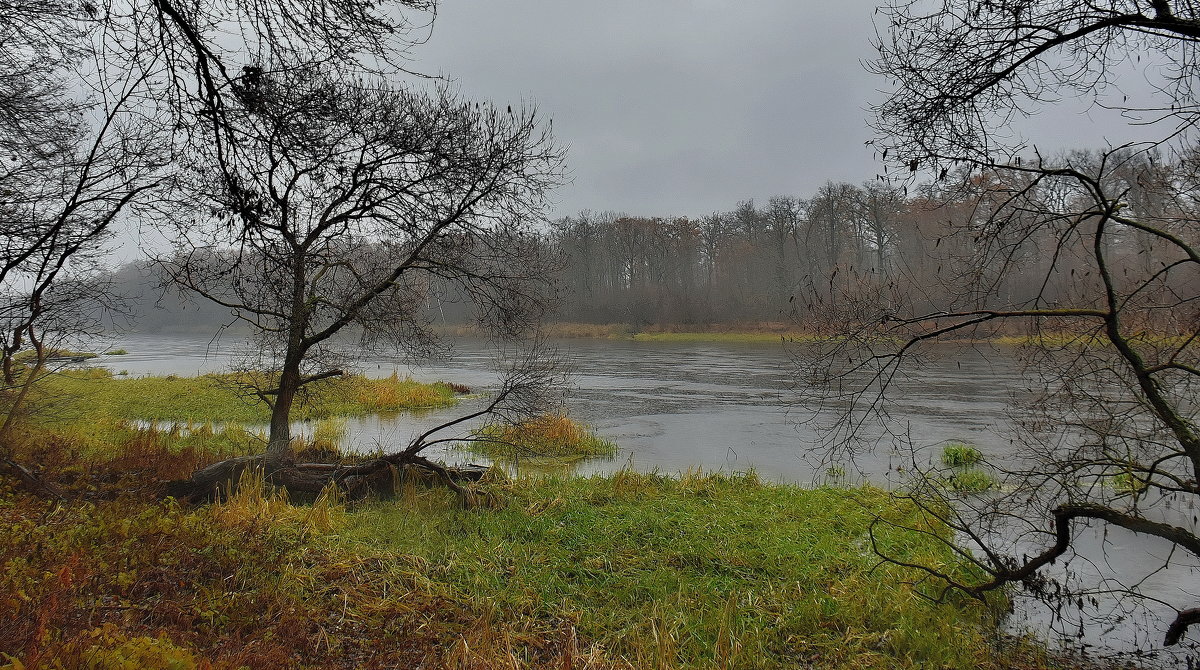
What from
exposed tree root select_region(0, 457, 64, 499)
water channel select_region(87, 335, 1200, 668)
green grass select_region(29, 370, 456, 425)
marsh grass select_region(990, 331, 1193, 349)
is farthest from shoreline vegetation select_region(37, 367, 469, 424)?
marsh grass select_region(990, 331, 1193, 349)

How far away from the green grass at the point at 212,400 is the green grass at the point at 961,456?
12.8 metres

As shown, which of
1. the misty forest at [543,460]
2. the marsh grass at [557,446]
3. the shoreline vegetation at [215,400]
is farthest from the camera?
the shoreline vegetation at [215,400]

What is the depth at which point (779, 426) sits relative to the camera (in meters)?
15.6

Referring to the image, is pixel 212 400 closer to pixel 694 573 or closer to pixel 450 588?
pixel 450 588

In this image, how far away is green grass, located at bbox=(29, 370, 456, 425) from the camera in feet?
56.1

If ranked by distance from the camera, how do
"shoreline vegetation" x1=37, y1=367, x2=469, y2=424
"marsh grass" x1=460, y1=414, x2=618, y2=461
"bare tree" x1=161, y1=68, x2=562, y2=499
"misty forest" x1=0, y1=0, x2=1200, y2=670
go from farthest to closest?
"shoreline vegetation" x1=37, y1=367, x2=469, y2=424 < "marsh grass" x1=460, y1=414, x2=618, y2=461 < "bare tree" x1=161, y1=68, x2=562, y2=499 < "misty forest" x1=0, y1=0, x2=1200, y2=670

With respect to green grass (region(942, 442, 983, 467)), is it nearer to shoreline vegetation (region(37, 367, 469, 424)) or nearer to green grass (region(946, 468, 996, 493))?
green grass (region(946, 468, 996, 493))

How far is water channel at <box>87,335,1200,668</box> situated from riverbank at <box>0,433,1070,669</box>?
1544 mm

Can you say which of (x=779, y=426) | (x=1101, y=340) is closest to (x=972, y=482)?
(x=1101, y=340)

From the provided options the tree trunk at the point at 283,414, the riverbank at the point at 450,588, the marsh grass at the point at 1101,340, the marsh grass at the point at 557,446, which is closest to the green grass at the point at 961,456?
the riverbank at the point at 450,588

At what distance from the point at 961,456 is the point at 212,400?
19799mm

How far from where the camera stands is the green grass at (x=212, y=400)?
56.1 ft

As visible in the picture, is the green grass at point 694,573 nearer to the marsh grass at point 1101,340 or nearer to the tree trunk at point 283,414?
the tree trunk at point 283,414

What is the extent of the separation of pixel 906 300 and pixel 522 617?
13.2 feet
